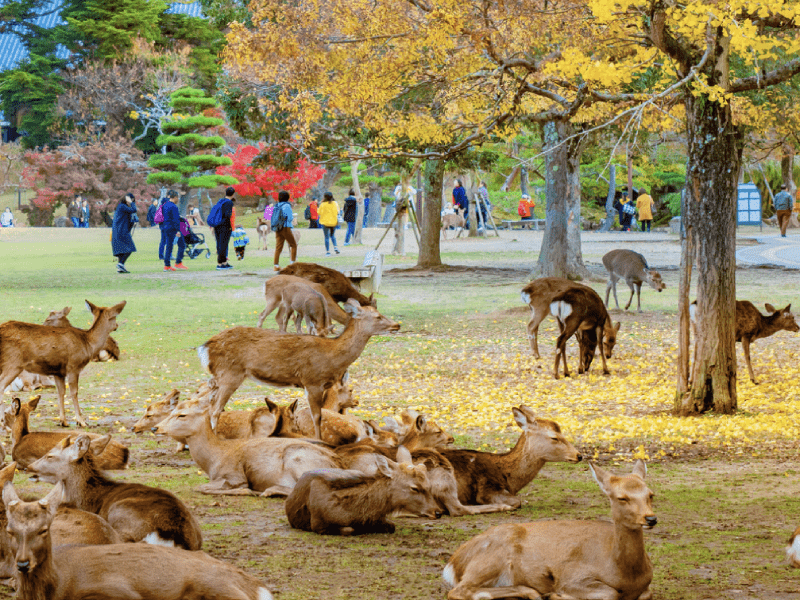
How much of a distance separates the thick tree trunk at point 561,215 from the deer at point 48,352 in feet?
40.5

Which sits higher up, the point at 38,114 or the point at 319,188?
the point at 38,114

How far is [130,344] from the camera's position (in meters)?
12.8

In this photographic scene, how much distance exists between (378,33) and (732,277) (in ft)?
17.4

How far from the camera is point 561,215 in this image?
19.6 m

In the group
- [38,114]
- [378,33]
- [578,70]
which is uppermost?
[38,114]

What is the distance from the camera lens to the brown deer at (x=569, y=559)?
3971 millimetres

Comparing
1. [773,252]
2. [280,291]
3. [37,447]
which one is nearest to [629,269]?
[280,291]

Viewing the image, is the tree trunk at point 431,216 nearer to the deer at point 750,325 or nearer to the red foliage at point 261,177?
the deer at point 750,325

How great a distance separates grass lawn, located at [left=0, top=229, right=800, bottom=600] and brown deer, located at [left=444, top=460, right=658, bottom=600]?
213mm

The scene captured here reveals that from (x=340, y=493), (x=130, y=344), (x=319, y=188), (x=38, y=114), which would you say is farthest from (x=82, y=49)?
(x=340, y=493)

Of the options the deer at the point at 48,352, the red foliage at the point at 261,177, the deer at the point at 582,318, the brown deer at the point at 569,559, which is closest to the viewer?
the brown deer at the point at 569,559

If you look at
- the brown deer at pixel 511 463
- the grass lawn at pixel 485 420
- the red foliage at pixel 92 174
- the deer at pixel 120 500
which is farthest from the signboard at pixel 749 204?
the deer at pixel 120 500

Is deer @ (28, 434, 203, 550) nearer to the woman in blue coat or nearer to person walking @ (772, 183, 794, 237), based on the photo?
the woman in blue coat

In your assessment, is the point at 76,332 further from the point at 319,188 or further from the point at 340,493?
the point at 319,188
